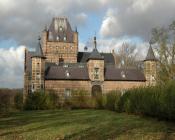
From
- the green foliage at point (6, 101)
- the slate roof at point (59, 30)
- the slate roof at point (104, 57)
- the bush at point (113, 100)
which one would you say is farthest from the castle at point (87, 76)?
the slate roof at point (59, 30)

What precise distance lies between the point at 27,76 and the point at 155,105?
1220 inches

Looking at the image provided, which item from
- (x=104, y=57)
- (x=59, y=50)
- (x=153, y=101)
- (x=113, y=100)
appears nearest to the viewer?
(x=153, y=101)

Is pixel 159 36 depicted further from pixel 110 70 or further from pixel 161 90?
pixel 161 90

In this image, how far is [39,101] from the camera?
41688mm

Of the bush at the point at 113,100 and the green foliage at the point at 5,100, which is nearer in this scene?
the bush at the point at 113,100

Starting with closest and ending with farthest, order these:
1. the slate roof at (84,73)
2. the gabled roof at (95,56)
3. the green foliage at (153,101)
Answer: the green foliage at (153,101) < the slate roof at (84,73) < the gabled roof at (95,56)

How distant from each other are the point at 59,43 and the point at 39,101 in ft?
83.3

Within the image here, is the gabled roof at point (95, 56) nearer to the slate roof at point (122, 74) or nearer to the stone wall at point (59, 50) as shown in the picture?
the slate roof at point (122, 74)

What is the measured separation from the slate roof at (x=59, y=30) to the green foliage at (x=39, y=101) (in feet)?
81.9

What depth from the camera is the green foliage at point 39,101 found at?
41.4 m

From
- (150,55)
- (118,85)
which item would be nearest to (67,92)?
(118,85)

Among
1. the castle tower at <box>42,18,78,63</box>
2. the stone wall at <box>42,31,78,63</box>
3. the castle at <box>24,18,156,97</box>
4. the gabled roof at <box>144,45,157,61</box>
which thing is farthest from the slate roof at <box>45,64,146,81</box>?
the castle tower at <box>42,18,78,63</box>

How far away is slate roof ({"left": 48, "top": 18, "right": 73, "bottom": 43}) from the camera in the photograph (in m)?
65.6

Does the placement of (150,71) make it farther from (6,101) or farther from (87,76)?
(6,101)
